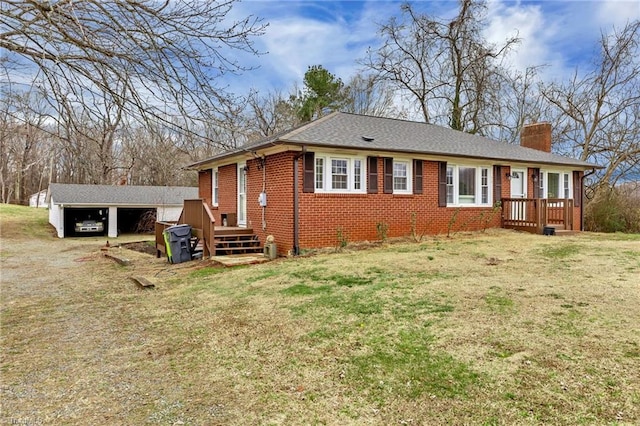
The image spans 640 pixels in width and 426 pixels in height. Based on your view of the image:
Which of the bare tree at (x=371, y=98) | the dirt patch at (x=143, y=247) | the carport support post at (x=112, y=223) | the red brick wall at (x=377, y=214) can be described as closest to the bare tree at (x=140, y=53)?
the red brick wall at (x=377, y=214)

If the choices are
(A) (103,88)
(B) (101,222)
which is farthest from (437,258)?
(B) (101,222)

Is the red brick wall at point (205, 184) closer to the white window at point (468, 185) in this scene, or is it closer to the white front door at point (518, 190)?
the white window at point (468, 185)

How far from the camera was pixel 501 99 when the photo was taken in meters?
26.7

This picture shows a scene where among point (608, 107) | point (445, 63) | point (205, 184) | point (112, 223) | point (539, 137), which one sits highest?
point (445, 63)

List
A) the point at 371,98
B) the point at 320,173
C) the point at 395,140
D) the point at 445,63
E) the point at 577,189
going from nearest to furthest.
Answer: the point at 320,173 → the point at 395,140 → the point at 577,189 → the point at 445,63 → the point at 371,98

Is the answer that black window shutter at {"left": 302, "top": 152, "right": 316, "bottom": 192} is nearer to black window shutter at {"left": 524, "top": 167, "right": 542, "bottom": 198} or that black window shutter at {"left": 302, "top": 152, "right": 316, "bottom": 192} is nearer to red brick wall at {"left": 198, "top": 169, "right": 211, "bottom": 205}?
red brick wall at {"left": 198, "top": 169, "right": 211, "bottom": 205}

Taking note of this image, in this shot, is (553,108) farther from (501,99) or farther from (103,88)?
(103,88)

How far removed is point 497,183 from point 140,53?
13.6 meters

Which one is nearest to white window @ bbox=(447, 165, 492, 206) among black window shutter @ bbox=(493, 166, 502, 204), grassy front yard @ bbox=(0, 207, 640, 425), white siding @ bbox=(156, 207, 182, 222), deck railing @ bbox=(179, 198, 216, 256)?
black window shutter @ bbox=(493, 166, 502, 204)

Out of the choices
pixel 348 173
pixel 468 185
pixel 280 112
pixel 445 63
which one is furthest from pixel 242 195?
pixel 445 63

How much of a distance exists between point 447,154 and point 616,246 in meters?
5.24

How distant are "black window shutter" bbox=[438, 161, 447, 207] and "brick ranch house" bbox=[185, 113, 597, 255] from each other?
3 cm

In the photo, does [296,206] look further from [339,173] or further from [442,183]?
[442,183]

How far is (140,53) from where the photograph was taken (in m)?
4.69
